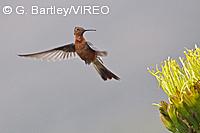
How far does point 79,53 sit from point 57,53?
0.30 m

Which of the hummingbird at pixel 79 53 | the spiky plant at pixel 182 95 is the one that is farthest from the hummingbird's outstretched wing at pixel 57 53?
the spiky plant at pixel 182 95

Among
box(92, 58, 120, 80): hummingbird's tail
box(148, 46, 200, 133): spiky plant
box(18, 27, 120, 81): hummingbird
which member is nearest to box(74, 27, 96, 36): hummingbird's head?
box(18, 27, 120, 81): hummingbird

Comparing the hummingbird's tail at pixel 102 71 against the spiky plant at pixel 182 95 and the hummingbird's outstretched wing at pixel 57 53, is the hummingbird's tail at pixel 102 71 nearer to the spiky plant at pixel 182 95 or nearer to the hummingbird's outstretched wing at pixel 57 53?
the hummingbird's outstretched wing at pixel 57 53

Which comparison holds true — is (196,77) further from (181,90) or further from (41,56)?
(41,56)

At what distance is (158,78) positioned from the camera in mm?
3590

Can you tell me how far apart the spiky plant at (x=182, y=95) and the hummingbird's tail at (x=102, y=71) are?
4366mm

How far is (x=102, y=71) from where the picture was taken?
8.33 meters

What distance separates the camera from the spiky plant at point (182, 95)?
3348mm

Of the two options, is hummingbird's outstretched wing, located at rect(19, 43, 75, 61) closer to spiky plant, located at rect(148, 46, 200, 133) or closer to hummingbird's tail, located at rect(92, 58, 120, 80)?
hummingbird's tail, located at rect(92, 58, 120, 80)

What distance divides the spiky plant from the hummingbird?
3592 mm

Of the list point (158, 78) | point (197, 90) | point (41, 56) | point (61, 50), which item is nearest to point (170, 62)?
point (158, 78)

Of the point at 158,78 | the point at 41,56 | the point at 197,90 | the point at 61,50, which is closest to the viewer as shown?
the point at 197,90

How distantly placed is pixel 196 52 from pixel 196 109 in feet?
1.17

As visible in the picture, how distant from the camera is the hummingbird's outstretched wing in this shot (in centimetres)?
721
